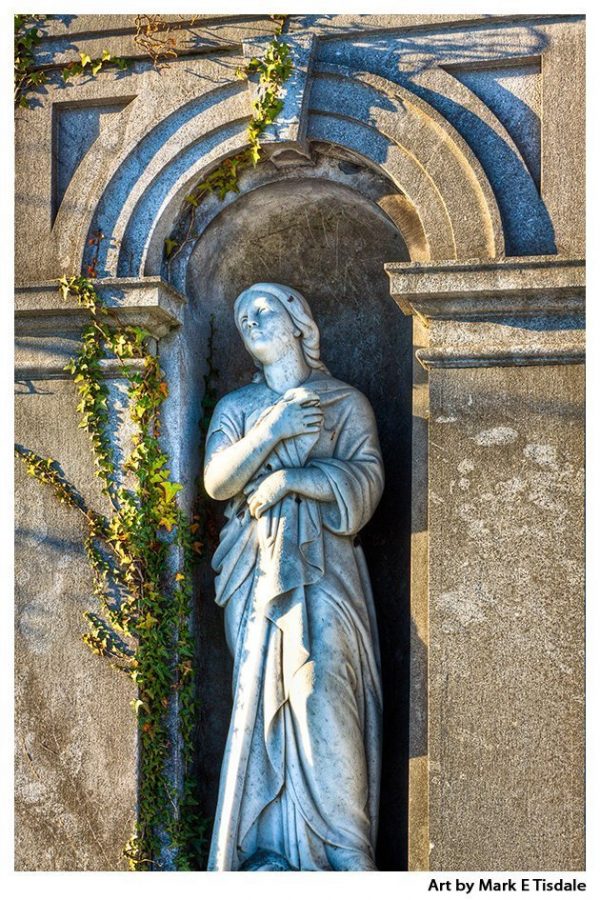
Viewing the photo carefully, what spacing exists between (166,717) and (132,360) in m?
1.76

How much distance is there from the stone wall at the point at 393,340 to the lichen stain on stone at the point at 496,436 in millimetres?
17

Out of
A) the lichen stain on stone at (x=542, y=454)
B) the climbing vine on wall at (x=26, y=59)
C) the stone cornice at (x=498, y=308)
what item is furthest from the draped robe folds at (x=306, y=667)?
the climbing vine on wall at (x=26, y=59)

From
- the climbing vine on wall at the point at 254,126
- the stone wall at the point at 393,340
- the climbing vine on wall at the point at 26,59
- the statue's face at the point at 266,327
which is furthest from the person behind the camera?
the climbing vine on wall at the point at 26,59

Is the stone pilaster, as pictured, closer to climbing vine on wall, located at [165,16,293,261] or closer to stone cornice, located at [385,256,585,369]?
stone cornice, located at [385,256,585,369]

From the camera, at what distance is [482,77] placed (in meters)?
8.51

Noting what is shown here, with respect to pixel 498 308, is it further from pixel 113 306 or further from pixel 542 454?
pixel 113 306

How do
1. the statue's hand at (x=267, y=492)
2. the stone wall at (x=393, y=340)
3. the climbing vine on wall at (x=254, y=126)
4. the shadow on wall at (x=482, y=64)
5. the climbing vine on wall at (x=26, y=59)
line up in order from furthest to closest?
the climbing vine on wall at (x=26, y=59)
the climbing vine on wall at (x=254, y=126)
the statue's hand at (x=267, y=492)
the shadow on wall at (x=482, y=64)
the stone wall at (x=393, y=340)

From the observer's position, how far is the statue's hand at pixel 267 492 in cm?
845

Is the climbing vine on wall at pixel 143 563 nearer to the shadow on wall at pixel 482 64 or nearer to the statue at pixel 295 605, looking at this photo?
the statue at pixel 295 605

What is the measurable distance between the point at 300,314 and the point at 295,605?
1.53 m

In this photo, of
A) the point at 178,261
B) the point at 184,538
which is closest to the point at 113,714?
the point at 184,538

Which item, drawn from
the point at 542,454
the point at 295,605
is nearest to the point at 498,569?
the point at 542,454

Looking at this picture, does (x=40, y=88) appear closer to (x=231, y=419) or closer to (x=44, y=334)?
(x=44, y=334)

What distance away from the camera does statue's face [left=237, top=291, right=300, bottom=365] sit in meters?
8.82
